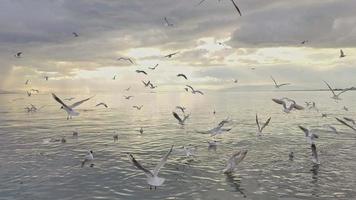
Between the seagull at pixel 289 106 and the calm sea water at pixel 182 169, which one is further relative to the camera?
the seagull at pixel 289 106

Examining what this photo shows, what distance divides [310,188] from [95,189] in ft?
34.5

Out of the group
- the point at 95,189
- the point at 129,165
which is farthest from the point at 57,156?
the point at 95,189

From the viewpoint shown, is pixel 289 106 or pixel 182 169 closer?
pixel 182 169

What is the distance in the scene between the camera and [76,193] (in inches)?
822

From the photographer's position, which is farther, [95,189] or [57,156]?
[57,156]

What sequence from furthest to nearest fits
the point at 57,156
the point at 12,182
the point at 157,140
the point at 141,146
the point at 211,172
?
the point at 157,140, the point at 141,146, the point at 57,156, the point at 211,172, the point at 12,182

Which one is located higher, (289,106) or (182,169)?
(289,106)

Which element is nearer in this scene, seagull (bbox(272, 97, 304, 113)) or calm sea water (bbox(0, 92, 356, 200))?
calm sea water (bbox(0, 92, 356, 200))

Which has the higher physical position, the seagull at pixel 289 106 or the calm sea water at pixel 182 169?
the seagull at pixel 289 106

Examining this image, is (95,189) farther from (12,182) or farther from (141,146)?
(141,146)

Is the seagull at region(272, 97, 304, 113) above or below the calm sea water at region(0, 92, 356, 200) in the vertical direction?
above

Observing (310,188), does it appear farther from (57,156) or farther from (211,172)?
(57,156)

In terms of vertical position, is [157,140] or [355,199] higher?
[157,140]

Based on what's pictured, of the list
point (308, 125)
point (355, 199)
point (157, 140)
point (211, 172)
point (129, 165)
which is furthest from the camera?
point (308, 125)
